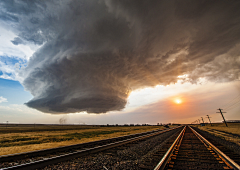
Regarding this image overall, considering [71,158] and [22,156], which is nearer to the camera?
[71,158]

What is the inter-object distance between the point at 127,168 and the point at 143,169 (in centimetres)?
81

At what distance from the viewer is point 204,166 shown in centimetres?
561

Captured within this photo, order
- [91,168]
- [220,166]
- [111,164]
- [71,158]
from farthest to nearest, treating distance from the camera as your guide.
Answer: [71,158] → [111,164] → [91,168] → [220,166]

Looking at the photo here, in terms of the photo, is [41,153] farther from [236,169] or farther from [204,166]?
[236,169]

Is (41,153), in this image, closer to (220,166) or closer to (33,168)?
(33,168)

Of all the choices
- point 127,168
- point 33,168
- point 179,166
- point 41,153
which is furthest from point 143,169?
point 41,153

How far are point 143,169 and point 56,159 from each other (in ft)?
15.6

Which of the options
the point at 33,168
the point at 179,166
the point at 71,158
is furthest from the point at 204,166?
the point at 33,168

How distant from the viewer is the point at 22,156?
802 centimetres

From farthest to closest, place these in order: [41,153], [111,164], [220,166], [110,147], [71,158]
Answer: [110,147] < [41,153] < [71,158] < [111,164] < [220,166]

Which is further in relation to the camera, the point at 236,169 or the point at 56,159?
the point at 56,159

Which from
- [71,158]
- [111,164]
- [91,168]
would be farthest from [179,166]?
[71,158]

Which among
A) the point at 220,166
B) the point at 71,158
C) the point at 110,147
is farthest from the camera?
the point at 110,147

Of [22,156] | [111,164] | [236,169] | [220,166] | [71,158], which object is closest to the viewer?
[236,169]
